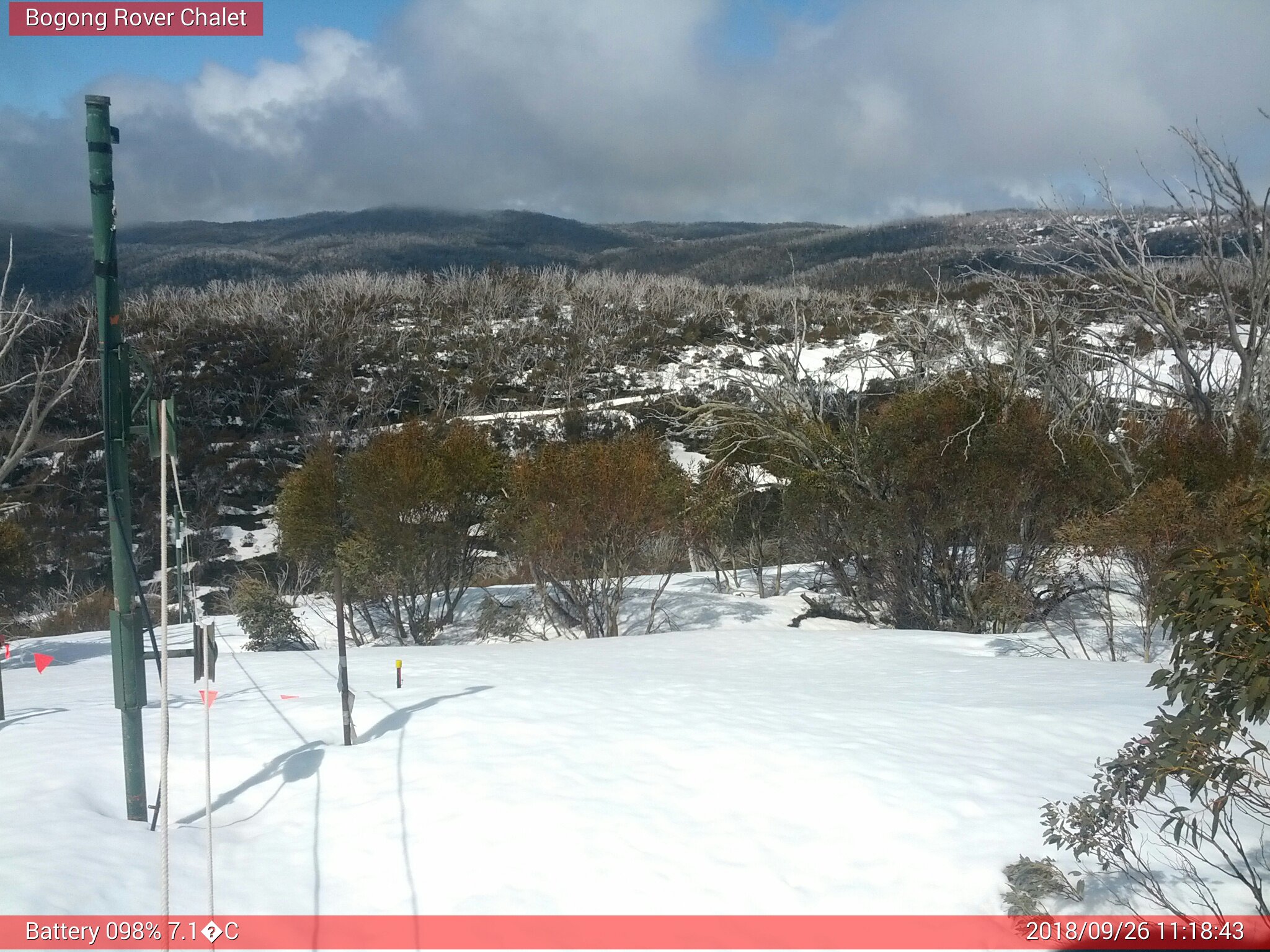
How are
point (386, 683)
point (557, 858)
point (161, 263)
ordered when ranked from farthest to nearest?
1. point (161, 263)
2. point (386, 683)
3. point (557, 858)

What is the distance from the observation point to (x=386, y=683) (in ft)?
30.4

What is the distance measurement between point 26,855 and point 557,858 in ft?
8.61

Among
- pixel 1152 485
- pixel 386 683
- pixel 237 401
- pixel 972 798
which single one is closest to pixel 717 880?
pixel 972 798

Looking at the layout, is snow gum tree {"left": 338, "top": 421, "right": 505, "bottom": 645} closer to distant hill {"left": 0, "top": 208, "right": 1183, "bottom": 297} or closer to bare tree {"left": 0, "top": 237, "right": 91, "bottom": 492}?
bare tree {"left": 0, "top": 237, "right": 91, "bottom": 492}

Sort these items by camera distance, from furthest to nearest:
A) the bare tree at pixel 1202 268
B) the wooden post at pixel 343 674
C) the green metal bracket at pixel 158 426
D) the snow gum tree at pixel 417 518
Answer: the snow gum tree at pixel 417 518 → the bare tree at pixel 1202 268 → the wooden post at pixel 343 674 → the green metal bracket at pixel 158 426

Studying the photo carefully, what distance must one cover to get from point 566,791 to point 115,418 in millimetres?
3524

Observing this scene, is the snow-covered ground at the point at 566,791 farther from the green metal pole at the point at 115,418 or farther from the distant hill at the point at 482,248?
the distant hill at the point at 482,248

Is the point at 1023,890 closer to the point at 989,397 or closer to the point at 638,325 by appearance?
the point at 989,397

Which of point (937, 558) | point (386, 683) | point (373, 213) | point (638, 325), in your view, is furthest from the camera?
point (373, 213)

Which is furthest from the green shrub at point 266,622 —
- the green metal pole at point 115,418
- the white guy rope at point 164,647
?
the white guy rope at point 164,647

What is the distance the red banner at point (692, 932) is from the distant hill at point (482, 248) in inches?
2516

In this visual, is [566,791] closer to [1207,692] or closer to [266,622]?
[1207,692]

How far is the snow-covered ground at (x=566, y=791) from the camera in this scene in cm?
472

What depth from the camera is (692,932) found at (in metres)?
4.48
